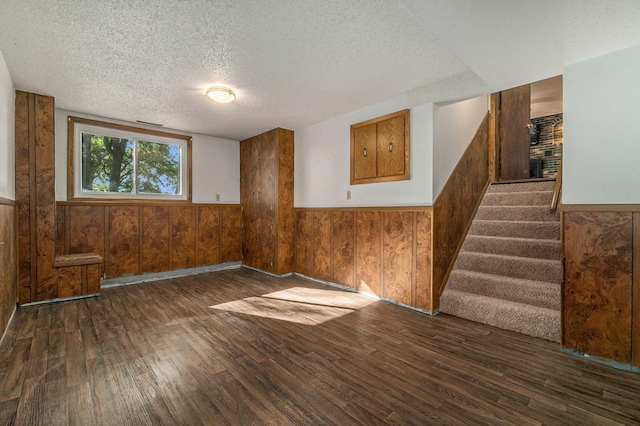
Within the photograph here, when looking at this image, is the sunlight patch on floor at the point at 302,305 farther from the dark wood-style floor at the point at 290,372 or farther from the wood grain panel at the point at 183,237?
the wood grain panel at the point at 183,237

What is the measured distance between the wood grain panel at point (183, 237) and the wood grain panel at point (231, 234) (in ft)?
1.80

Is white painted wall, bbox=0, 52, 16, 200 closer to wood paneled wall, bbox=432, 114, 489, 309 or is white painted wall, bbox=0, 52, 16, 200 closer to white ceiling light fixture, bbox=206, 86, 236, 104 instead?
white ceiling light fixture, bbox=206, 86, 236, 104

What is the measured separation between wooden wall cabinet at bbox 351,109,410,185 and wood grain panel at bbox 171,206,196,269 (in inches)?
122

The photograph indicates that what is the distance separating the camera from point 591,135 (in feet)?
7.39

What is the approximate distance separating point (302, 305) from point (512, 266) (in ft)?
8.16

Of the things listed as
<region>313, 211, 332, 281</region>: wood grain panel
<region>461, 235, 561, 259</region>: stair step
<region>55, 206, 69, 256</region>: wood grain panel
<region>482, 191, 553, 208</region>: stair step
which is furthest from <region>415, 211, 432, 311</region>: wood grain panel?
<region>55, 206, 69, 256</region>: wood grain panel

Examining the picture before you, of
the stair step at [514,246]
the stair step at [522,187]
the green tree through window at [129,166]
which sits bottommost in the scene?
the stair step at [514,246]

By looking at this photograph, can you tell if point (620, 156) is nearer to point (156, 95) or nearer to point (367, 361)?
point (367, 361)

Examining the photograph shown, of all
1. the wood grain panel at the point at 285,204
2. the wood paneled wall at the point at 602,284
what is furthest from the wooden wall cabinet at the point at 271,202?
the wood paneled wall at the point at 602,284

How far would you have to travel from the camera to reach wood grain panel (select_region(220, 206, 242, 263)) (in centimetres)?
555

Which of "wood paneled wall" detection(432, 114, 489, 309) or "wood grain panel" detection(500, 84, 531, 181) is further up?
"wood grain panel" detection(500, 84, 531, 181)

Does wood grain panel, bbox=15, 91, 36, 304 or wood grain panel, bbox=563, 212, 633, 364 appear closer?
wood grain panel, bbox=563, 212, 633, 364

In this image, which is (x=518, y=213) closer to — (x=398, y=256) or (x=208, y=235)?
(x=398, y=256)

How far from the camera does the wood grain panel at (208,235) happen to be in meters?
5.25
